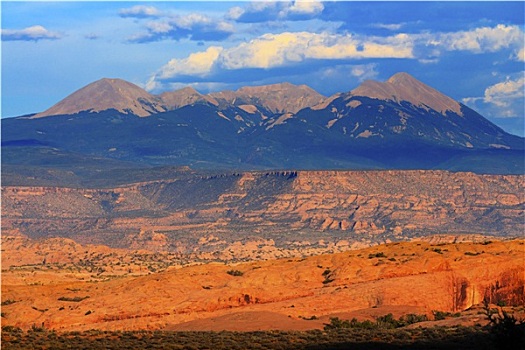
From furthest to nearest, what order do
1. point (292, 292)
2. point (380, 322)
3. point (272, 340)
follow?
point (292, 292)
point (380, 322)
point (272, 340)

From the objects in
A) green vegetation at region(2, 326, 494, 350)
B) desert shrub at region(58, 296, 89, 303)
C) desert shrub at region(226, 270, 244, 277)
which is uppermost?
desert shrub at region(226, 270, 244, 277)

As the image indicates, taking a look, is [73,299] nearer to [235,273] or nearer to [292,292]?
[235,273]

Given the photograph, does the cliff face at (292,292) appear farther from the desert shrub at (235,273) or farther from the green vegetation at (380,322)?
the green vegetation at (380,322)

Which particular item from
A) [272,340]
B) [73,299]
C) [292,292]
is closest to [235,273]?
[292,292]

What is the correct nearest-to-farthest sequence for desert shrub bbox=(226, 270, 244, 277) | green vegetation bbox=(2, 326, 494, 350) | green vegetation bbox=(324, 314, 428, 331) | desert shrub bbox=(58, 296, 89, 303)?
green vegetation bbox=(2, 326, 494, 350) → green vegetation bbox=(324, 314, 428, 331) → desert shrub bbox=(58, 296, 89, 303) → desert shrub bbox=(226, 270, 244, 277)

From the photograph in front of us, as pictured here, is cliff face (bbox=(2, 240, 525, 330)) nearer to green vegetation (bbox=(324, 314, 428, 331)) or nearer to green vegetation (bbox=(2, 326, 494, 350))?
green vegetation (bbox=(324, 314, 428, 331))

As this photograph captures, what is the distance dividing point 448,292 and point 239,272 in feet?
43.5

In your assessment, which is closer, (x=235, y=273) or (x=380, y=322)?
(x=380, y=322)

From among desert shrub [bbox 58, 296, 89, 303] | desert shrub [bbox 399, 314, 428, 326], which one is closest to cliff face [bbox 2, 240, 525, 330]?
desert shrub [bbox 58, 296, 89, 303]

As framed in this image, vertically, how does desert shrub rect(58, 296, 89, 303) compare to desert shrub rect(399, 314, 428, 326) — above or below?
above

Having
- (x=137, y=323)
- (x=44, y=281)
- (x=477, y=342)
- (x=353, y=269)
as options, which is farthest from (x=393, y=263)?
(x=44, y=281)

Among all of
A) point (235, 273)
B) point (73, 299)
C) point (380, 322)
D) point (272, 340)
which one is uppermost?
point (235, 273)

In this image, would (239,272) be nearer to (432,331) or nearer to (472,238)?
(432,331)

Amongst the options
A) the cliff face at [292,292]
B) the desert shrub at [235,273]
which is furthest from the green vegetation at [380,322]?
the desert shrub at [235,273]
